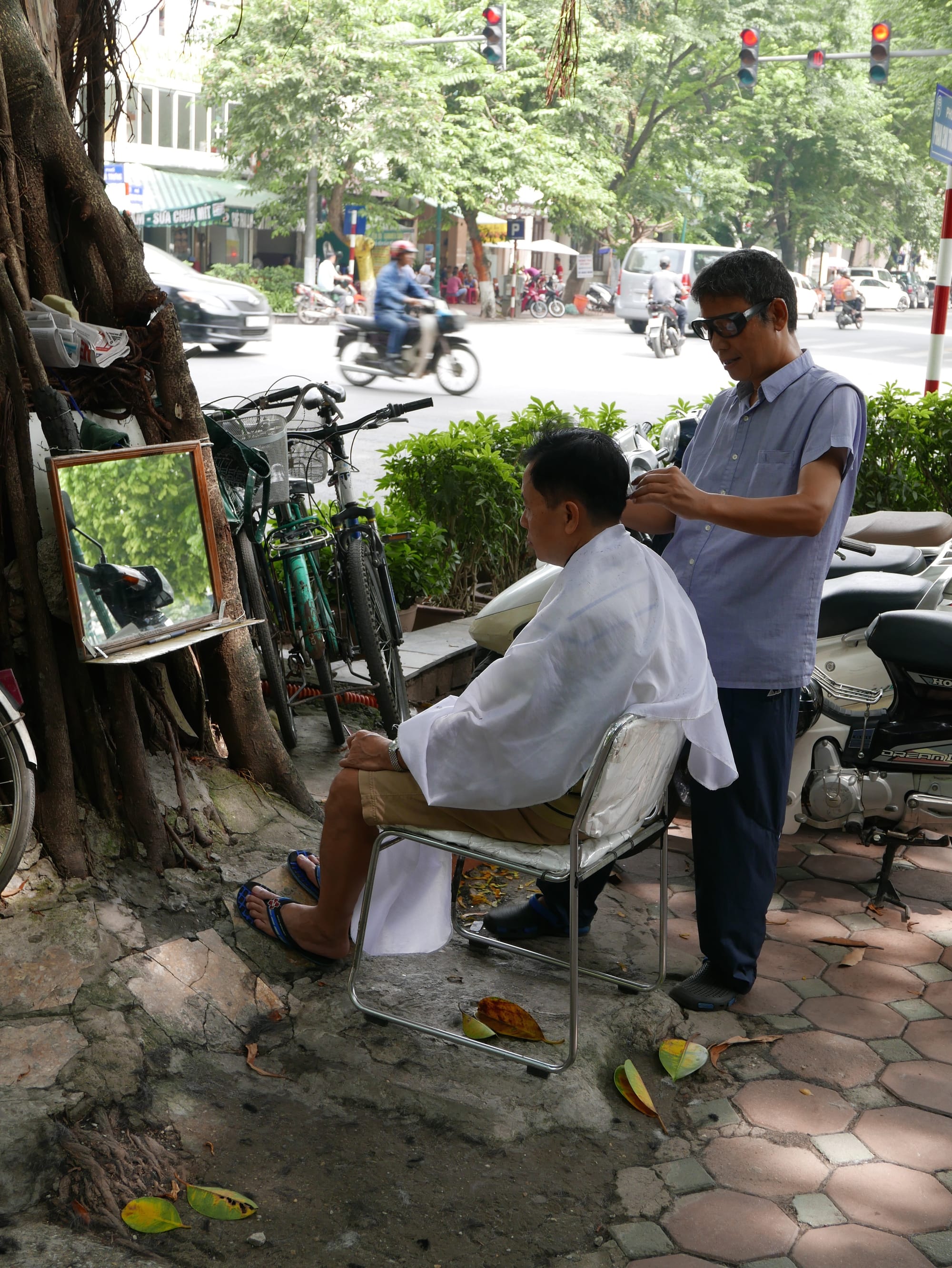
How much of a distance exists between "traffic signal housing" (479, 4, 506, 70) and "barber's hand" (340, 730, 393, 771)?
11874 mm

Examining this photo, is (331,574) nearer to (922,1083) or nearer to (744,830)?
(744,830)

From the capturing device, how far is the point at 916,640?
356 centimetres

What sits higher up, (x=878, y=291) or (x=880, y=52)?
(x=880, y=52)

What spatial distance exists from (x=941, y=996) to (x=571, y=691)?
1.48 m

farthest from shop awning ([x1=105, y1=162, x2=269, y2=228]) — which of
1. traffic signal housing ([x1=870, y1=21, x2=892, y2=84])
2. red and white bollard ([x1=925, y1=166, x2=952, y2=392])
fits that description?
red and white bollard ([x1=925, y1=166, x2=952, y2=392])

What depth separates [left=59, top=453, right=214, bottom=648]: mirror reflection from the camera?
2.94 meters

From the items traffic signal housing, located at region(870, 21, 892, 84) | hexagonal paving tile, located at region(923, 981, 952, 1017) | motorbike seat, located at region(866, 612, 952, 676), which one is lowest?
hexagonal paving tile, located at region(923, 981, 952, 1017)

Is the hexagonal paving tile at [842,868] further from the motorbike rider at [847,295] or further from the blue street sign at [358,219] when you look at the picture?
the motorbike rider at [847,295]

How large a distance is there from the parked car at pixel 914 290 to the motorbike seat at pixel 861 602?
46.9 meters

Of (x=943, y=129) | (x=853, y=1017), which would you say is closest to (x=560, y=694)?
(x=853, y=1017)

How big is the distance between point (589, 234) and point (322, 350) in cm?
2729

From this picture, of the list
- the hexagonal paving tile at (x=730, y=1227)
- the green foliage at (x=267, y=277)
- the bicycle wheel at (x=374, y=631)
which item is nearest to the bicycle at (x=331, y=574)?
the bicycle wheel at (x=374, y=631)

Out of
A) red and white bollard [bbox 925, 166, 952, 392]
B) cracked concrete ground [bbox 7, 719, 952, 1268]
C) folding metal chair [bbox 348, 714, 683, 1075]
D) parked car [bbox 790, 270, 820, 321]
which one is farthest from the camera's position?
parked car [bbox 790, 270, 820, 321]

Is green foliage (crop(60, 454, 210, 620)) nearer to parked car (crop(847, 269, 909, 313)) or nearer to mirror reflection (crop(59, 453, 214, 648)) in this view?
mirror reflection (crop(59, 453, 214, 648))
